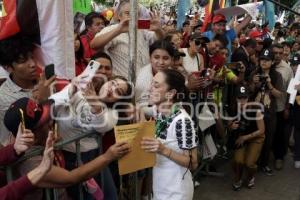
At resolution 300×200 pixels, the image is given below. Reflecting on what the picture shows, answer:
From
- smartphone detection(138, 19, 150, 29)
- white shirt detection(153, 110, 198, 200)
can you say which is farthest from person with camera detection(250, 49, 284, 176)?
white shirt detection(153, 110, 198, 200)

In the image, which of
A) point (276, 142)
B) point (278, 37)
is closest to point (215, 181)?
point (276, 142)

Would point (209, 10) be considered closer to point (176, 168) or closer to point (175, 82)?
point (175, 82)

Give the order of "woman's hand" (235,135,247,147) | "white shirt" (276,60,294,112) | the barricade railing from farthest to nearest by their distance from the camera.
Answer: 1. "white shirt" (276,60,294,112)
2. "woman's hand" (235,135,247,147)
3. the barricade railing

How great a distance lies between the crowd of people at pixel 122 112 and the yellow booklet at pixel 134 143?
0.15 ft

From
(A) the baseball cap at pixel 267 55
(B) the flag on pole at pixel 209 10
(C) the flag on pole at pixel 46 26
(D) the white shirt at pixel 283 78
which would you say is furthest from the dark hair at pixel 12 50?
(B) the flag on pole at pixel 209 10

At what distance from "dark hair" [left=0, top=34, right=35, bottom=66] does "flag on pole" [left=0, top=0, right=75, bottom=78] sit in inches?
5.3

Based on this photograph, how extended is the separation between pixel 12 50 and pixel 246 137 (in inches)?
124

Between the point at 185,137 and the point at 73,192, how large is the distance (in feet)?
2.68

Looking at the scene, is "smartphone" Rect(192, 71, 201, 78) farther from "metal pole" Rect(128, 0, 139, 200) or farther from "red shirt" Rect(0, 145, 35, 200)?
"red shirt" Rect(0, 145, 35, 200)

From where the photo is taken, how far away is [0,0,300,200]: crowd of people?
2014 mm

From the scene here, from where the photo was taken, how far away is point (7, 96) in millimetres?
2406

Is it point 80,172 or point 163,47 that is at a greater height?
point 163,47

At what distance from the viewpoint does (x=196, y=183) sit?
477 centimetres

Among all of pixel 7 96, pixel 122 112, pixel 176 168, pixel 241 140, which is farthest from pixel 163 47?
pixel 241 140
